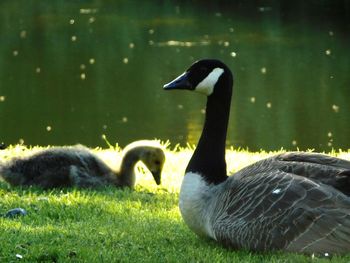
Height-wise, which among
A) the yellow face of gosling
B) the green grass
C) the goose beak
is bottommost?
the yellow face of gosling

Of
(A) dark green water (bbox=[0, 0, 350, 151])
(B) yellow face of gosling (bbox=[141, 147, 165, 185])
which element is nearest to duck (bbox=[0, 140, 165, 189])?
(B) yellow face of gosling (bbox=[141, 147, 165, 185])

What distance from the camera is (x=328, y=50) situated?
103 feet

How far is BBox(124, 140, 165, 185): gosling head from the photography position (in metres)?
10.0

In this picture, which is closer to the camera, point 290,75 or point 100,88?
point 100,88

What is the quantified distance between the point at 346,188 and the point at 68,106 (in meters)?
17.1

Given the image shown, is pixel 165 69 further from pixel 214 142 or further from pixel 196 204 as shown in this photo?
pixel 196 204

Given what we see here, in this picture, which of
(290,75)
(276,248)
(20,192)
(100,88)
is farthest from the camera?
(290,75)

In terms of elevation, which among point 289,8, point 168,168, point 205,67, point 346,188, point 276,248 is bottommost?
point 289,8

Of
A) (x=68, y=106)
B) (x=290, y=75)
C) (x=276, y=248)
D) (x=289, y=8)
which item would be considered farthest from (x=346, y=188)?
(x=289, y=8)

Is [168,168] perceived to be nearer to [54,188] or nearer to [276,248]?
[54,188]

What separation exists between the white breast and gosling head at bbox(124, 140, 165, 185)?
2.87 m

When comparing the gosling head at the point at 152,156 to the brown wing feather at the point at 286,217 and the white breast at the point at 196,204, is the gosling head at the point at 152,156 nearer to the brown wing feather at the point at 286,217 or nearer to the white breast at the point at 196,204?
the white breast at the point at 196,204

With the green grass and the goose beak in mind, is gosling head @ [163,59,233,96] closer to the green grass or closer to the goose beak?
the goose beak

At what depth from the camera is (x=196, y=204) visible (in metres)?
7.00
